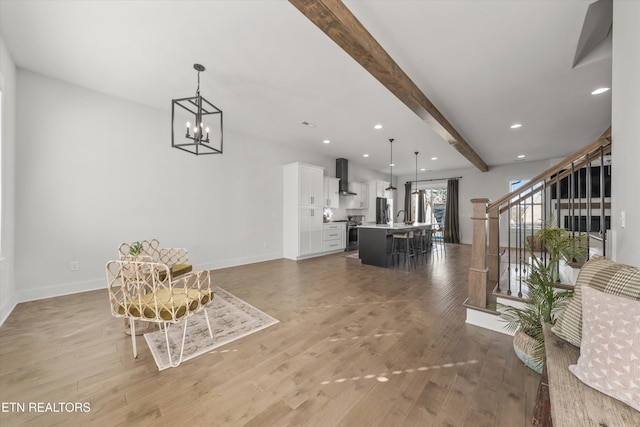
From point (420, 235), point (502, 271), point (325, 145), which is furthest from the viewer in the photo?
point (325, 145)

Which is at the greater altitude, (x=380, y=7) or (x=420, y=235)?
(x=380, y=7)

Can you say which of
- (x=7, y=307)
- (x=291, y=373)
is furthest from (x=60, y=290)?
(x=291, y=373)

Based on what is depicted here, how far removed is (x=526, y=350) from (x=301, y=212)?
483cm

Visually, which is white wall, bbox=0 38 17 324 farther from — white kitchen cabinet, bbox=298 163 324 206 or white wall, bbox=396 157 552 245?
white wall, bbox=396 157 552 245

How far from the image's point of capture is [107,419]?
1.38 m

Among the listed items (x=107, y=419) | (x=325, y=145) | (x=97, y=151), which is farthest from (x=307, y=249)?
(x=107, y=419)

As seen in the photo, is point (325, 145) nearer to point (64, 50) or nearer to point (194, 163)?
point (194, 163)

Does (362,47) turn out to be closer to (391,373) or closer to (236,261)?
(391,373)

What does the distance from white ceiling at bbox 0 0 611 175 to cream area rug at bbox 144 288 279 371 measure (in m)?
3.00

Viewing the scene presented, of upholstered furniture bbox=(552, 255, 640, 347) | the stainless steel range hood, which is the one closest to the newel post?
upholstered furniture bbox=(552, 255, 640, 347)

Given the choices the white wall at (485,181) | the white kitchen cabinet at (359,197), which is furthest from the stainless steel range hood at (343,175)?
the white wall at (485,181)

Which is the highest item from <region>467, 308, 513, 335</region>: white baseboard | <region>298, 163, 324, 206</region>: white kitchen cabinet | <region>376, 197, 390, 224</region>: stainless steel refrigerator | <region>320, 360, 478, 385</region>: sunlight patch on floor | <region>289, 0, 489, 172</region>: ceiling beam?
<region>289, 0, 489, 172</region>: ceiling beam

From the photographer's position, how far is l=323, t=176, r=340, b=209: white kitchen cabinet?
274 inches

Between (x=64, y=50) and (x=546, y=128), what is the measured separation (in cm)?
792
